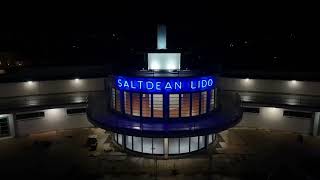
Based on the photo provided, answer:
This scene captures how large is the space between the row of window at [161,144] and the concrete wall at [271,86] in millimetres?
13758

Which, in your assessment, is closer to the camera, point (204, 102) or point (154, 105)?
point (154, 105)

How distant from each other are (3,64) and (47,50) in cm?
1307

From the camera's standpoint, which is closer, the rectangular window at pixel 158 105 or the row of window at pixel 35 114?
the rectangular window at pixel 158 105

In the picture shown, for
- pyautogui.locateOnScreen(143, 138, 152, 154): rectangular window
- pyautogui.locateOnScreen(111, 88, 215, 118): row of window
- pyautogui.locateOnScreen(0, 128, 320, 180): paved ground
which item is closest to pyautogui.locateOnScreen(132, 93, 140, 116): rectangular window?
pyautogui.locateOnScreen(111, 88, 215, 118): row of window

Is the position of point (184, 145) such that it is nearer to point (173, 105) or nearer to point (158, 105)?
point (173, 105)

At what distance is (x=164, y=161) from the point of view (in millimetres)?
29000

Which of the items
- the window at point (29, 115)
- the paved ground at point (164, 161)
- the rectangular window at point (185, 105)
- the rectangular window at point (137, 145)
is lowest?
the paved ground at point (164, 161)

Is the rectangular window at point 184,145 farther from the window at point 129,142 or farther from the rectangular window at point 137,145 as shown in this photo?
the window at point 129,142

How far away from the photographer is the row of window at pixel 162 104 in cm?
3033

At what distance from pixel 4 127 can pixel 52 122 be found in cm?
589

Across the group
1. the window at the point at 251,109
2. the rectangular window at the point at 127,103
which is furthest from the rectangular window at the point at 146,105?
the window at the point at 251,109

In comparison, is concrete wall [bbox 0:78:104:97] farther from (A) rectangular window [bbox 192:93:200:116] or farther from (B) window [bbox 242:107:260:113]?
(B) window [bbox 242:107:260:113]

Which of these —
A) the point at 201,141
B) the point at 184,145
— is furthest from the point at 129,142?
the point at 201,141

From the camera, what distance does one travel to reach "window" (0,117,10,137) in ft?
114
